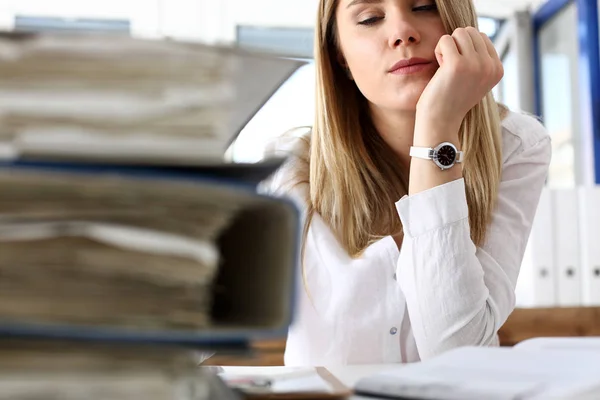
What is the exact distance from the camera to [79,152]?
25cm

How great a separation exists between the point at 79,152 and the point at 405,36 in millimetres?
899

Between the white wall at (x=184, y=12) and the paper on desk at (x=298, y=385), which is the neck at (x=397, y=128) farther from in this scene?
the white wall at (x=184, y=12)

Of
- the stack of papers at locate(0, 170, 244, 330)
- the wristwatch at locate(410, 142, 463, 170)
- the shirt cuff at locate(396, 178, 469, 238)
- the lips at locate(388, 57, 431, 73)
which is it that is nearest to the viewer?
the stack of papers at locate(0, 170, 244, 330)

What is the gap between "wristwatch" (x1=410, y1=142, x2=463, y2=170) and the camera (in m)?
0.92

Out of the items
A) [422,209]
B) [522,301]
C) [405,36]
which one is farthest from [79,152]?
[522,301]

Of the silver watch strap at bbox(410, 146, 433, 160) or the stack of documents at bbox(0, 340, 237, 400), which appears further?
the silver watch strap at bbox(410, 146, 433, 160)

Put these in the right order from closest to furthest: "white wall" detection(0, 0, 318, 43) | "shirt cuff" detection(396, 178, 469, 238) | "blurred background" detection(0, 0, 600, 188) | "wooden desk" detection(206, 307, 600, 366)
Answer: "shirt cuff" detection(396, 178, 469, 238) → "wooden desk" detection(206, 307, 600, 366) → "blurred background" detection(0, 0, 600, 188) → "white wall" detection(0, 0, 318, 43)

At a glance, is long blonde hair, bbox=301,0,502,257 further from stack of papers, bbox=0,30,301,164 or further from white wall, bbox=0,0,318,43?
white wall, bbox=0,0,318,43

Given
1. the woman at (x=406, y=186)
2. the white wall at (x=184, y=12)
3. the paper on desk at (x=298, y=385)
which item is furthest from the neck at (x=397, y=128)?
the white wall at (x=184, y=12)

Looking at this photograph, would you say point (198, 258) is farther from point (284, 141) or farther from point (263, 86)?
point (284, 141)

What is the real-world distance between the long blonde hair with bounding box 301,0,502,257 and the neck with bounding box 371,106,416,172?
15 mm

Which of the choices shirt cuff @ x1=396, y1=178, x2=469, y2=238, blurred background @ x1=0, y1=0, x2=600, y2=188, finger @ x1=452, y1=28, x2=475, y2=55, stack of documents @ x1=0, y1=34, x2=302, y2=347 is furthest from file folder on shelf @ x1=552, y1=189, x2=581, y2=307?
stack of documents @ x1=0, y1=34, x2=302, y2=347

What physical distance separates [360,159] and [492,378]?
2.91 feet

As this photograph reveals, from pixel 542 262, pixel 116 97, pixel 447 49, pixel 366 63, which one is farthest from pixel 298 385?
pixel 542 262
